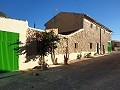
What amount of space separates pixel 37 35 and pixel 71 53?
8.18m

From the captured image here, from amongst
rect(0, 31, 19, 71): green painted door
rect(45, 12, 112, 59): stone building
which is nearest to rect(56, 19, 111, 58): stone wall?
rect(45, 12, 112, 59): stone building

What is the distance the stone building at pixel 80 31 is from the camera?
28430 millimetres

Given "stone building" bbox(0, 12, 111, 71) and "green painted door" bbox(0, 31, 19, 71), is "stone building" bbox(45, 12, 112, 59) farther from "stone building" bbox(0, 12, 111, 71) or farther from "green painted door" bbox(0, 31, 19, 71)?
"green painted door" bbox(0, 31, 19, 71)

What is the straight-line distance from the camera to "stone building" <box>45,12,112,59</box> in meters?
28.4

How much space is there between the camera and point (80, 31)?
99.1ft

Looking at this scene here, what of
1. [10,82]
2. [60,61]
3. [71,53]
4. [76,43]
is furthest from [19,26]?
[76,43]

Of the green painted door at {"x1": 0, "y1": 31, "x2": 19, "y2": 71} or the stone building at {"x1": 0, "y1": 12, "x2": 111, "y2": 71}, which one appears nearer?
the green painted door at {"x1": 0, "y1": 31, "x2": 19, "y2": 71}

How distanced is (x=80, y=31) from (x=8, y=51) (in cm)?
1606

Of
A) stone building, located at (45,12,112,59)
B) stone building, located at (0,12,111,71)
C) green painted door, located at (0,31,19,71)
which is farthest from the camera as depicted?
stone building, located at (45,12,112,59)

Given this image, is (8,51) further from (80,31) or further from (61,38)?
(80,31)

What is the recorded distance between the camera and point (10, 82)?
40.1ft

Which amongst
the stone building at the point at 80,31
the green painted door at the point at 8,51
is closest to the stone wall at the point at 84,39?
the stone building at the point at 80,31

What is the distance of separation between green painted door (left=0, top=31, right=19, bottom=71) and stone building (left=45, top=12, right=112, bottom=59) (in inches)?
424

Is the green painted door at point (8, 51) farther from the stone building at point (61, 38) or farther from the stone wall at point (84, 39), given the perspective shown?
Result: the stone wall at point (84, 39)
